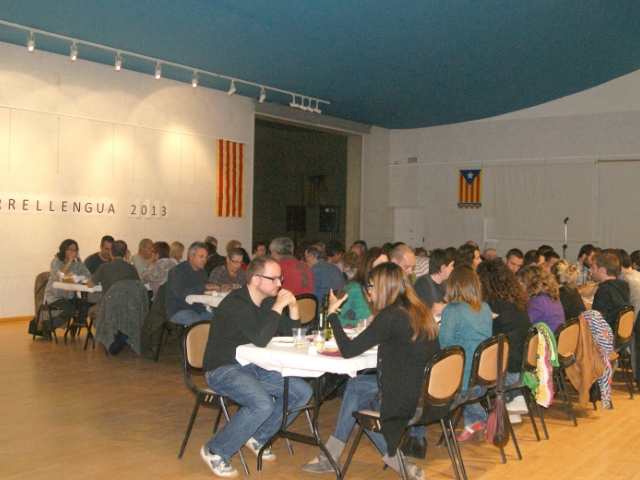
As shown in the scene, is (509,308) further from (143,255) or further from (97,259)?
(97,259)

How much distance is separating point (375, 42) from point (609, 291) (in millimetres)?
6014

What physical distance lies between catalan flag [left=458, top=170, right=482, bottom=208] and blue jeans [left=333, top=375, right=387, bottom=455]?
12.9m

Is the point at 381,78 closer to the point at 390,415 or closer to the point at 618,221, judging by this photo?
the point at 618,221

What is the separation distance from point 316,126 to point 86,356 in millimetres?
9140

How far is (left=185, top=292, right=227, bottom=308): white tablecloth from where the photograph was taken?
22.7 feet

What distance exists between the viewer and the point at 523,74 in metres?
13.4

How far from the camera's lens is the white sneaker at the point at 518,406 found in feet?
16.2

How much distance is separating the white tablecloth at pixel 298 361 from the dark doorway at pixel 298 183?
1143 centimetres

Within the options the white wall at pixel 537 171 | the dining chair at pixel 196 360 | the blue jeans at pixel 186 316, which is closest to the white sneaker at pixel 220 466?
the dining chair at pixel 196 360

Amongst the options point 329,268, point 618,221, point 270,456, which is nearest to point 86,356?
point 329,268

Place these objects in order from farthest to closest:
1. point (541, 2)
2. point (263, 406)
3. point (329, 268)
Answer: point (541, 2) → point (329, 268) → point (263, 406)

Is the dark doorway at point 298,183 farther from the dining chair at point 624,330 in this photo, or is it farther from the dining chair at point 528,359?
the dining chair at point 528,359

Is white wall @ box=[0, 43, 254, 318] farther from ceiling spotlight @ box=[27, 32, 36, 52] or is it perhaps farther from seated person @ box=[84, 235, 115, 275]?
seated person @ box=[84, 235, 115, 275]

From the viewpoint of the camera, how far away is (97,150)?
37.0ft
